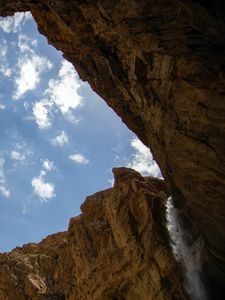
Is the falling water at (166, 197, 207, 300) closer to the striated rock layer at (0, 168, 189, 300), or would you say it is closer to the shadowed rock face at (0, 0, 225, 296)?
the striated rock layer at (0, 168, 189, 300)

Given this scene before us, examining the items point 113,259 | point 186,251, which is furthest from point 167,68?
point 113,259

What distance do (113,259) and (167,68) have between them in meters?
16.6

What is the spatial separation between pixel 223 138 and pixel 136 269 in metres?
14.0

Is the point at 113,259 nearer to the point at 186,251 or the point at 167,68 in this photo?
the point at 186,251

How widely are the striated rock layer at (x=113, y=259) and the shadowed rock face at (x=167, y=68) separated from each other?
4.64 metres

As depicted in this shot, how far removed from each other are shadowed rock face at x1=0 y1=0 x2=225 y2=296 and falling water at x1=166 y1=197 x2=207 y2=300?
13.4 ft

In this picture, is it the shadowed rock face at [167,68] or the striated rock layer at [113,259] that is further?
the striated rock layer at [113,259]

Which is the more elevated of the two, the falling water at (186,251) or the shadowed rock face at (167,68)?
the shadowed rock face at (167,68)

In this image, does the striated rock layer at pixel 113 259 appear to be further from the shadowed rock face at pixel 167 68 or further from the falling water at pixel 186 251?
the shadowed rock face at pixel 167 68

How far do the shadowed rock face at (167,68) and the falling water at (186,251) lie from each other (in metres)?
4.08

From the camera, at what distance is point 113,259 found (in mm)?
28219

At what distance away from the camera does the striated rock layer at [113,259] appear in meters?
26.6

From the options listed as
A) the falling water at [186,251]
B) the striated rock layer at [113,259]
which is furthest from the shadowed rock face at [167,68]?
the striated rock layer at [113,259]

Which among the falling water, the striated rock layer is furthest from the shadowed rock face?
the striated rock layer
